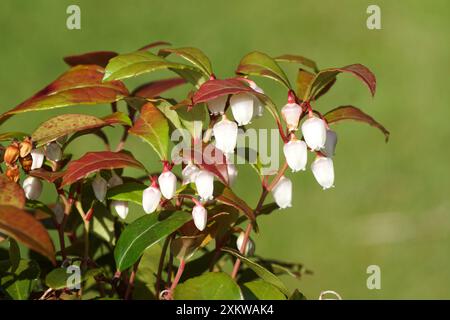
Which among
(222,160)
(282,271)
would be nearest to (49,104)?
(222,160)

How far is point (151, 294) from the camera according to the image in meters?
1.17

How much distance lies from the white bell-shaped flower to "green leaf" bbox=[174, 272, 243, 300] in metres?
0.19

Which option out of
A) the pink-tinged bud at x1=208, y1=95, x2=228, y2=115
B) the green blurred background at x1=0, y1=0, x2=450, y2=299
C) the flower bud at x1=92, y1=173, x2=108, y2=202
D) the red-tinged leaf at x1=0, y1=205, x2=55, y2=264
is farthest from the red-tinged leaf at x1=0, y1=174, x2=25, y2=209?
the green blurred background at x1=0, y1=0, x2=450, y2=299

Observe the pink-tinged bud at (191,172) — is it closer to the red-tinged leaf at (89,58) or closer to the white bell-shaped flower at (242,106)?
the white bell-shaped flower at (242,106)

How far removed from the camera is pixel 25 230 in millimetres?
802

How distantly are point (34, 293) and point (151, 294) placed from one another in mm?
172

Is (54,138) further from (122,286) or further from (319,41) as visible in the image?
(319,41)

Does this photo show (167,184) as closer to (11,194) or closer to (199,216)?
(199,216)

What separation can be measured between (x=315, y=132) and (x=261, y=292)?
0.20 m

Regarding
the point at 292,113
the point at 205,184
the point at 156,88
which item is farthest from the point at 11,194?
the point at 156,88

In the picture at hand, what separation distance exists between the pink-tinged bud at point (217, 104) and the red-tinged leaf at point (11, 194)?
257 mm

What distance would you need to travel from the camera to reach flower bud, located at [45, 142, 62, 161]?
1.04 m

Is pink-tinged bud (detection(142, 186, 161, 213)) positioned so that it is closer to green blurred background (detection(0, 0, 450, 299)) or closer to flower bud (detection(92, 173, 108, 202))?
flower bud (detection(92, 173, 108, 202))

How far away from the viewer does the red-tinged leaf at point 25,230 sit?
2.58 ft
